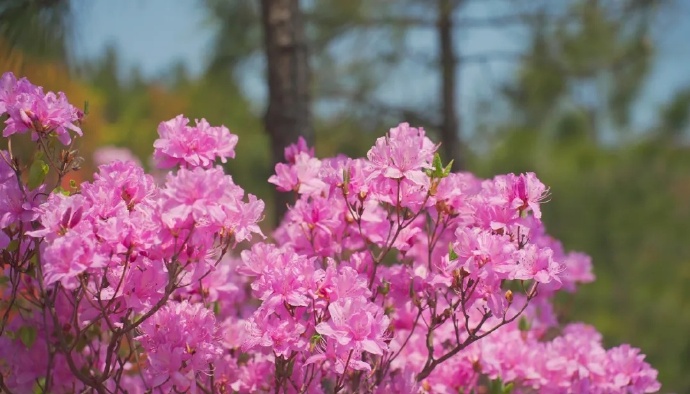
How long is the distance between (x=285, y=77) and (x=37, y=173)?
1216 mm

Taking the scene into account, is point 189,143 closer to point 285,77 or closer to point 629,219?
point 285,77

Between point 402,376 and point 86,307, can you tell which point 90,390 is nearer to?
point 86,307

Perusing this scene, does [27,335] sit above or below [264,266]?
below

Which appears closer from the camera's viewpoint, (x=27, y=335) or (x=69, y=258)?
(x=69, y=258)

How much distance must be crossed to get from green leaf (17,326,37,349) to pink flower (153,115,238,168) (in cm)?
55

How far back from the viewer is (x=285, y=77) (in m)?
2.69

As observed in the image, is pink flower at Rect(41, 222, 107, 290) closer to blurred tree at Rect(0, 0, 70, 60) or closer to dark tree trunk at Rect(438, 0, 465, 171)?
blurred tree at Rect(0, 0, 70, 60)

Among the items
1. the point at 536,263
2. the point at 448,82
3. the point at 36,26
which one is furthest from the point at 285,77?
the point at 448,82

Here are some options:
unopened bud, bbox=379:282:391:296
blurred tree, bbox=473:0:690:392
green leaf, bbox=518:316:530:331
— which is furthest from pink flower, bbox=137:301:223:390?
Answer: blurred tree, bbox=473:0:690:392

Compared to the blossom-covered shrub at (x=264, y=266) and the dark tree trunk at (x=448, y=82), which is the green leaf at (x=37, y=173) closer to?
the blossom-covered shrub at (x=264, y=266)

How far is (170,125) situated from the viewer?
4.94ft

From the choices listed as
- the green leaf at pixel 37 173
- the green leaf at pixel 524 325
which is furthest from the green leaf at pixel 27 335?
the green leaf at pixel 524 325

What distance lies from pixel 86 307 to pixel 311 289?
0.56m

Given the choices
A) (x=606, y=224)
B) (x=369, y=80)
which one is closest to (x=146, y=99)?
(x=606, y=224)
